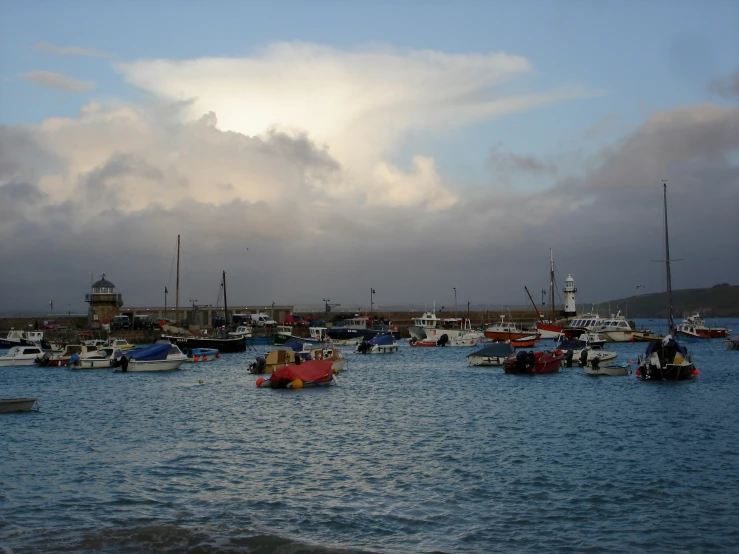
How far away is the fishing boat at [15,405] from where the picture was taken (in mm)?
34531

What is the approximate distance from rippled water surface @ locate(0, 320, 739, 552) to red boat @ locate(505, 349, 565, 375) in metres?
13.3

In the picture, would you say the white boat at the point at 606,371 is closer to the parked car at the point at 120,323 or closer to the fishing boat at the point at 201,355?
the fishing boat at the point at 201,355

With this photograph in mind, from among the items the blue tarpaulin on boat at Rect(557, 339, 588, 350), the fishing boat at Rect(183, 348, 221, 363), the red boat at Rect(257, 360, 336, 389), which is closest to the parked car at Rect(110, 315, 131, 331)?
the fishing boat at Rect(183, 348, 221, 363)

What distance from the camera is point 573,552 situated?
48.3 feet

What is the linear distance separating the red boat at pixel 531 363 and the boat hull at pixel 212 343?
137ft

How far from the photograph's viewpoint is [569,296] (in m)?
135

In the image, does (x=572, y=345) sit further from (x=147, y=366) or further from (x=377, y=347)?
(x=147, y=366)

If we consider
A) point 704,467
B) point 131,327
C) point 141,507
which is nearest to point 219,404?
point 141,507

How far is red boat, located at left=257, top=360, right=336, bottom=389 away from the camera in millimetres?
46469

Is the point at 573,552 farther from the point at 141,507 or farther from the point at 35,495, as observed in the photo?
the point at 35,495

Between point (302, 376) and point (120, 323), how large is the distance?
244 ft

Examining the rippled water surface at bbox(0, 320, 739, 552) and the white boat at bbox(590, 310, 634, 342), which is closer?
the rippled water surface at bbox(0, 320, 739, 552)

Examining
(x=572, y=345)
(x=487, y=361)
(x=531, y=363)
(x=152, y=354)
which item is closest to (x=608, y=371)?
(x=531, y=363)

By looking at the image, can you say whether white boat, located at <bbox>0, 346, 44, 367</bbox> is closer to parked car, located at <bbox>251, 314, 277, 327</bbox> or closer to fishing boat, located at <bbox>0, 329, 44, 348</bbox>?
fishing boat, located at <bbox>0, 329, 44, 348</bbox>
